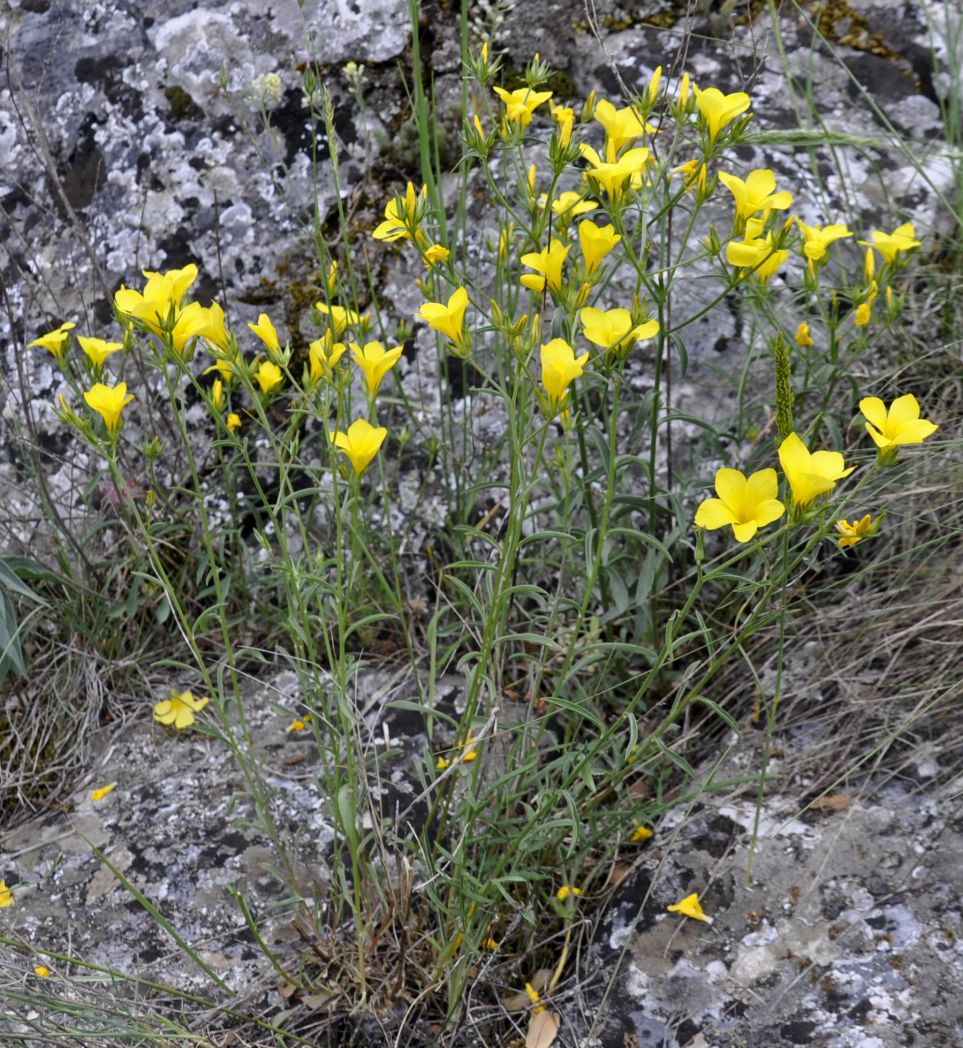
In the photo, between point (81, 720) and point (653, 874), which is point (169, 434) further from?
point (653, 874)

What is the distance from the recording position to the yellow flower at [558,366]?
125 centimetres

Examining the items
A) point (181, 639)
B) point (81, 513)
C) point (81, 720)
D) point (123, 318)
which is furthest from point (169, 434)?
point (123, 318)

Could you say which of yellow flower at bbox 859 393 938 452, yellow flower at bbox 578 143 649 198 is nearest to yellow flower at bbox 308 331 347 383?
yellow flower at bbox 578 143 649 198

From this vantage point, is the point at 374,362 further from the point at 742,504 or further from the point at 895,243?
the point at 895,243

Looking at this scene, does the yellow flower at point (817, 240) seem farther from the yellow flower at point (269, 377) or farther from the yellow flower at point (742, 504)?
the yellow flower at point (269, 377)

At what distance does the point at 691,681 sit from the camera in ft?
6.44

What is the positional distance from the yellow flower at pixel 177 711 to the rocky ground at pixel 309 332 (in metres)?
0.07

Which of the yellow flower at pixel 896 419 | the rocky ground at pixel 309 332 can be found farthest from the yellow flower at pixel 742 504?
the rocky ground at pixel 309 332

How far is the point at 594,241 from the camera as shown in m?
1.38

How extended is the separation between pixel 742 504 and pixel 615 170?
488mm

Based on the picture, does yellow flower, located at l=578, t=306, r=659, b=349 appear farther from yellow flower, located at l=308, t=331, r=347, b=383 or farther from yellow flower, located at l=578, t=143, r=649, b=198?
yellow flower, located at l=308, t=331, r=347, b=383

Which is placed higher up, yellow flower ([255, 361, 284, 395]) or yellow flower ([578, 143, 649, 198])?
yellow flower ([578, 143, 649, 198])

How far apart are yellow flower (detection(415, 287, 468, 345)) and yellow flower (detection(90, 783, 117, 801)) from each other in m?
1.23

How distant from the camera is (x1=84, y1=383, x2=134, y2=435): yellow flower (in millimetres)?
1396
